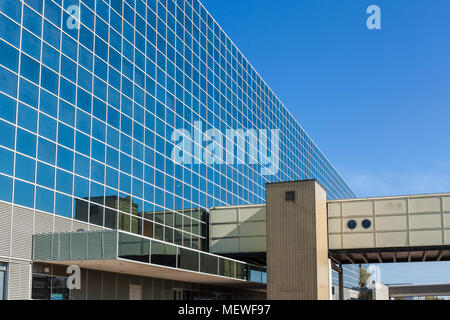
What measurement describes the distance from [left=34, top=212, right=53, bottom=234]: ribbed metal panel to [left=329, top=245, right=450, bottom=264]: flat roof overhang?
20.5 meters

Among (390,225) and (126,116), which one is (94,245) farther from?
(390,225)

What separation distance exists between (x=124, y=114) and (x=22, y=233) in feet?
38.3

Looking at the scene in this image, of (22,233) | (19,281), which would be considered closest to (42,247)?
(22,233)

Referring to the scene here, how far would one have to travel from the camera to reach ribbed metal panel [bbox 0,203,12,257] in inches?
996

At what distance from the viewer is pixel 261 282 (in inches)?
1821

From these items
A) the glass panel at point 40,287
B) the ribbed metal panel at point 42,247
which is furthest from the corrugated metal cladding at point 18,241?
the glass panel at point 40,287

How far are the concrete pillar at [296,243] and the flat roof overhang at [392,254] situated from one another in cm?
266

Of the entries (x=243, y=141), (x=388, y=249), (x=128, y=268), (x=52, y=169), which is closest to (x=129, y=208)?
(x=128, y=268)
